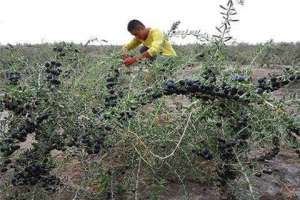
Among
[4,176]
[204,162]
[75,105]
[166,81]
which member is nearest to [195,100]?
[166,81]

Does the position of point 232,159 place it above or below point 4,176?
above

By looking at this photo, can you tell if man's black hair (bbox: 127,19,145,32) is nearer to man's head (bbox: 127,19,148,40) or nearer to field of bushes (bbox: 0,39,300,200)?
man's head (bbox: 127,19,148,40)

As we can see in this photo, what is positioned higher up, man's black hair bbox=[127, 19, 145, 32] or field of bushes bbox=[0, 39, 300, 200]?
man's black hair bbox=[127, 19, 145, 32]

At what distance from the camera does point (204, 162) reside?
13.5 ft

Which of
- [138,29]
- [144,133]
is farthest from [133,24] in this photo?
[144,133]

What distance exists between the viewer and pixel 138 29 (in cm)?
895

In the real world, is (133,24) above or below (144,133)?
above

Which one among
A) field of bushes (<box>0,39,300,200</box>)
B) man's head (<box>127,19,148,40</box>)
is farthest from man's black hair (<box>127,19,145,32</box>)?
field of bushes (<box>0,39,300,200</box>)

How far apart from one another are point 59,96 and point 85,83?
397 millimetres

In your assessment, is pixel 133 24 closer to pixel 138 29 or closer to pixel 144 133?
pixel 138 29

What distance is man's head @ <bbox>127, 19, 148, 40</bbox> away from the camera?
8.92 m

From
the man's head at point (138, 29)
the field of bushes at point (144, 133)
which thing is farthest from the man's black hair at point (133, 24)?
the field of bushes at point (144, 133)

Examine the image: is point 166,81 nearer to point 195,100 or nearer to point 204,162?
point 195,100

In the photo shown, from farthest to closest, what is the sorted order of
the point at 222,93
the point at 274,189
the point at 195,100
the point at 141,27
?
the point at 141,27, the point at 274,189, the point at 195,100, the point at 222,93
